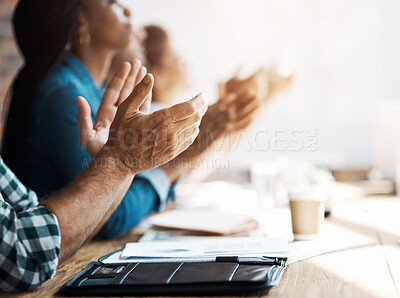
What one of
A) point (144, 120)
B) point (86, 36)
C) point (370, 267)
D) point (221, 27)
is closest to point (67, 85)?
point (86, 36)

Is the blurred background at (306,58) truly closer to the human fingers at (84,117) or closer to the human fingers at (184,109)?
the human fingers at (84,117)

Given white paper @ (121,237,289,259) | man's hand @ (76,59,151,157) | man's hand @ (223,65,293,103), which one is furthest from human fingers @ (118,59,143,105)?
man's hand @ (223,65,293,103)

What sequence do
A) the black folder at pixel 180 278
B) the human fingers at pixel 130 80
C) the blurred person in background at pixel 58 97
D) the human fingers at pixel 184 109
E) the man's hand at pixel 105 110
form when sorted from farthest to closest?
the blurred person in background at pixel 58 97
the human fingers at pixel 130 80
the man's hand at pixel 105 110
the human fingers at pixel 184 109
the black folder at pixel 180 278

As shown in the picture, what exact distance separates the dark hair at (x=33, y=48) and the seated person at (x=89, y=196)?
0.65 meters

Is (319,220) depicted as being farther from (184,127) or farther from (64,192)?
(64,192)

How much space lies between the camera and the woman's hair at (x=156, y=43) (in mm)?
3684

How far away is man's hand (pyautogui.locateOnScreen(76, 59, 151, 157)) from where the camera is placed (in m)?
1.22

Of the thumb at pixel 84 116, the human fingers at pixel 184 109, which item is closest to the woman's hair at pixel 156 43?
the thumb at pixel 84 116

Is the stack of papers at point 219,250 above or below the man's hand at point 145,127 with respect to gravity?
below

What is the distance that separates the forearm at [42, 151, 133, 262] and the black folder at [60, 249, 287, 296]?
6cm

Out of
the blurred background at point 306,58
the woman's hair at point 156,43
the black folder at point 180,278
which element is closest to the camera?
the black folder at point 180,278

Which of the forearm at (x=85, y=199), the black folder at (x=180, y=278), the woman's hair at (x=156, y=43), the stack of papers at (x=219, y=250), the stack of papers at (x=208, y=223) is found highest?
the woman's hair at (x=156, y=43)

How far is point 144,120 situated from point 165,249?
273mm

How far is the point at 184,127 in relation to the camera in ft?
3.19
